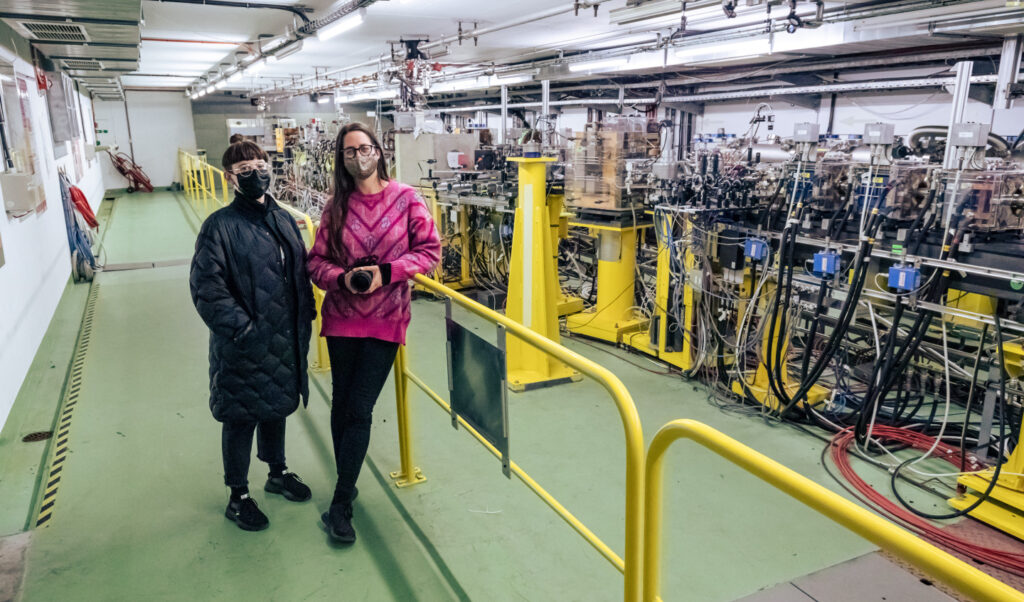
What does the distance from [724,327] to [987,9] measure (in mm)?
2687

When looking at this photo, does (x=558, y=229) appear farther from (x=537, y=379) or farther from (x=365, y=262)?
(x=365, y=262)

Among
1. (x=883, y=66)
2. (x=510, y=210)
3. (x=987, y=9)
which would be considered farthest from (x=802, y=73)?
(x=510, y=210)

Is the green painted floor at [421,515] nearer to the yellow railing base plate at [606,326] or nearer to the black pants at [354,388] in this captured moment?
the black pants at [354,388]

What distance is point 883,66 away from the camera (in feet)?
21.1

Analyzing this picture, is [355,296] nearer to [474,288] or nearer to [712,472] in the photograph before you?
[712,472]

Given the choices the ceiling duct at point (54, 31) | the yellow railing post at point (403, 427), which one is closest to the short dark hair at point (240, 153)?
the yellow railing post at point (403, 427)

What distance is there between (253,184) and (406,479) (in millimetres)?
1547

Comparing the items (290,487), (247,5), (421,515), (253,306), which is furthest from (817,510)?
(247,5)

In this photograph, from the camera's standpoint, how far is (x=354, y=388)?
248cm

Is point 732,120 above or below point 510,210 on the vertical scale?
above

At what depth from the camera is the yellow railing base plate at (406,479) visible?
10.3 feet

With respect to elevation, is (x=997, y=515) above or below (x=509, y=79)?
below

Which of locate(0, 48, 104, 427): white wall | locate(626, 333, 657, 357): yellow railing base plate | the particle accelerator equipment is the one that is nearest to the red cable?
the particle accelerator equipment

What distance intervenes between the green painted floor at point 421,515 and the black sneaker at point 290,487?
6 centimetres
